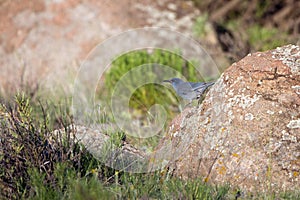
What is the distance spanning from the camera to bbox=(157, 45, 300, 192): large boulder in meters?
3.92

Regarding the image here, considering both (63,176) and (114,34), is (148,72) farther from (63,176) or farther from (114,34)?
(63,176)

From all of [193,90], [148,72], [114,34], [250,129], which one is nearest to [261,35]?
[114,34]

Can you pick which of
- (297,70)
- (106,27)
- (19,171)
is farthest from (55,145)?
(106,27)

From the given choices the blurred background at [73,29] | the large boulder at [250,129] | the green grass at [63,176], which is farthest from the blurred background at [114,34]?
the large boulder at [250,129]

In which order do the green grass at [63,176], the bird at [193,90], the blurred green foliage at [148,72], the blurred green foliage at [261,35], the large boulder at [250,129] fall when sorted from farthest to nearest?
the blurred green foliage at [261,35] < the blurred green foliage at [148,72] < the bird at [193,90] < the large boulder at [250,129] < the green grass at [63,176]

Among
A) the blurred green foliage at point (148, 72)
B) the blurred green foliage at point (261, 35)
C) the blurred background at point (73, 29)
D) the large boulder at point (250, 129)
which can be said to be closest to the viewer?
the large boulder at point (250, 129)

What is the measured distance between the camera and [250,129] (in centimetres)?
406

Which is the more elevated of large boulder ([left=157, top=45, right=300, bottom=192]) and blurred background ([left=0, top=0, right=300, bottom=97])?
blurred background ([left=0, top=0, right=300, bottom=97])

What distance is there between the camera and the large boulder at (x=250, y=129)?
12.9 ft

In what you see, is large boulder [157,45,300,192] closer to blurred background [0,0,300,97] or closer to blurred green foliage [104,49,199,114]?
blurred green foliage [104,49,199,114]

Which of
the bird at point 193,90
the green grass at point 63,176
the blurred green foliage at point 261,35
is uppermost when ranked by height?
the blurred green foliage at point 261,35

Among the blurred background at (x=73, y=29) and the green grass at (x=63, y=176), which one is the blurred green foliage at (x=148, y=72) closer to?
the blurred background at (x=73, y=29)

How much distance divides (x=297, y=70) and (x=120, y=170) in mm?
1475

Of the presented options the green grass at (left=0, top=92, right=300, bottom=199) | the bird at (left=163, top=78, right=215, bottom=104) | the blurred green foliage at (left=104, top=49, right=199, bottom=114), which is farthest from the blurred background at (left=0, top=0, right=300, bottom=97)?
the green grass at (left=0, top=92, right=300, bottom=199)
